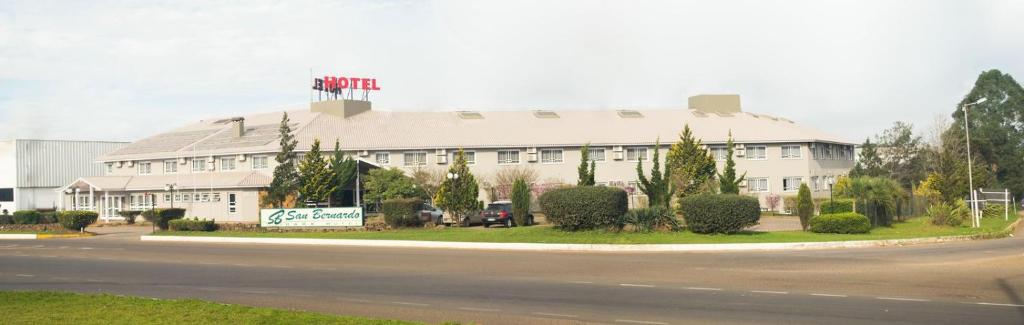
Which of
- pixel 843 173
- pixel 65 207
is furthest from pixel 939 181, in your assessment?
pixel 65 207

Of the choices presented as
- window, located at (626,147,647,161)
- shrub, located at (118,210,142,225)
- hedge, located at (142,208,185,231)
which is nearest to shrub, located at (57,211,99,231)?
hedge, located at (142,208,185,231)

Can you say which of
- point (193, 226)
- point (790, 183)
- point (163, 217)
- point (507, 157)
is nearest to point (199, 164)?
point (507, 157)

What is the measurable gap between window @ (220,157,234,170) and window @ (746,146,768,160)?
39.3 meters

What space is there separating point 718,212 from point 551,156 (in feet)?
120

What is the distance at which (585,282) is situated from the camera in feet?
64.0

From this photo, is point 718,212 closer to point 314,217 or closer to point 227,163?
point 314,217

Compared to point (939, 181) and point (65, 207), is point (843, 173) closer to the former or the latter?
point (939, 181)

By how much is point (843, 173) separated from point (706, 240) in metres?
51.5

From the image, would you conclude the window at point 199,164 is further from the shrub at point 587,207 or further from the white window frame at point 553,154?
the shrub at point 587,207

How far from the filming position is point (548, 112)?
7688 cm

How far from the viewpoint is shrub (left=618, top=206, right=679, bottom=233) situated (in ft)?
113

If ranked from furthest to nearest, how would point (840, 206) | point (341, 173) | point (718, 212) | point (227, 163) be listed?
point (227, 163), point (341, 173), point (840, 206), point (718, 212)

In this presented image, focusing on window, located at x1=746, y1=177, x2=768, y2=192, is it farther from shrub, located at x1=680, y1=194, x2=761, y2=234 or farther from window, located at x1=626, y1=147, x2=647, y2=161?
shrub, located at x1=680, y1=194, x2=761, y2=234

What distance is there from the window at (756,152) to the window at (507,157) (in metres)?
18.1
